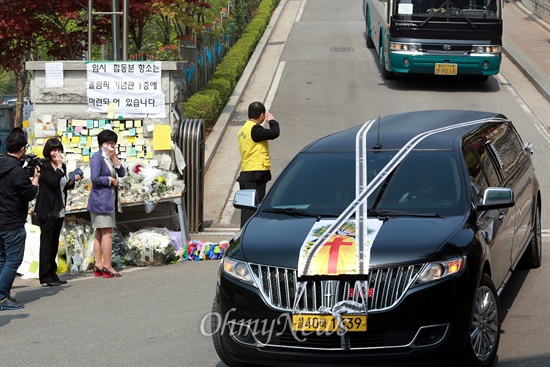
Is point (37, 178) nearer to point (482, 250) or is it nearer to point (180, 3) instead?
point (482, 250)

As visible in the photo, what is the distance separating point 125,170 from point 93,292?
229 centimetres

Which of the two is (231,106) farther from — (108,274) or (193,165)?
(108,274)

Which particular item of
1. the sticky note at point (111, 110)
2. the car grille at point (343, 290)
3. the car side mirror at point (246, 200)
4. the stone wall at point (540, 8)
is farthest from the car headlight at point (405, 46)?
the car grille at point (343, 290)

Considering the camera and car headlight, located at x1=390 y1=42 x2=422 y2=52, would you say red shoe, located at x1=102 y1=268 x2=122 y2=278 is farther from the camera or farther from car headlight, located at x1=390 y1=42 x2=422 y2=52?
car headlight, located at x1=390 y1=42 x2=422 y2=52

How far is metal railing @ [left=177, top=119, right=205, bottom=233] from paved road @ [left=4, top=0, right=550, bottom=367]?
1.12ft

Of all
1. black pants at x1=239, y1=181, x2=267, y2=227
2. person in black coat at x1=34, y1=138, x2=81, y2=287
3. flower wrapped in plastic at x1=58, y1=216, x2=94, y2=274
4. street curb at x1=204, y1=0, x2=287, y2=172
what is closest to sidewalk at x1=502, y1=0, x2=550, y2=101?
street curb at x1=204, y1=0, x2=287, y2=172

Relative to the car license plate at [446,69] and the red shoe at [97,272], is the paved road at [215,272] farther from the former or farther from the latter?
the car license plate at [446,69]

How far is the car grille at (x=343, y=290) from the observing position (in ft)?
20.6

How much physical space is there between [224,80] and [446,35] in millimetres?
4970

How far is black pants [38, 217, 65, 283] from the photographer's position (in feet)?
34.6

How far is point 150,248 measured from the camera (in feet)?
37.1

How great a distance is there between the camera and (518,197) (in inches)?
350

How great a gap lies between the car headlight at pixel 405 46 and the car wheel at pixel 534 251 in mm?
12025

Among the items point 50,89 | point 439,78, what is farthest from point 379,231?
point 439,78
